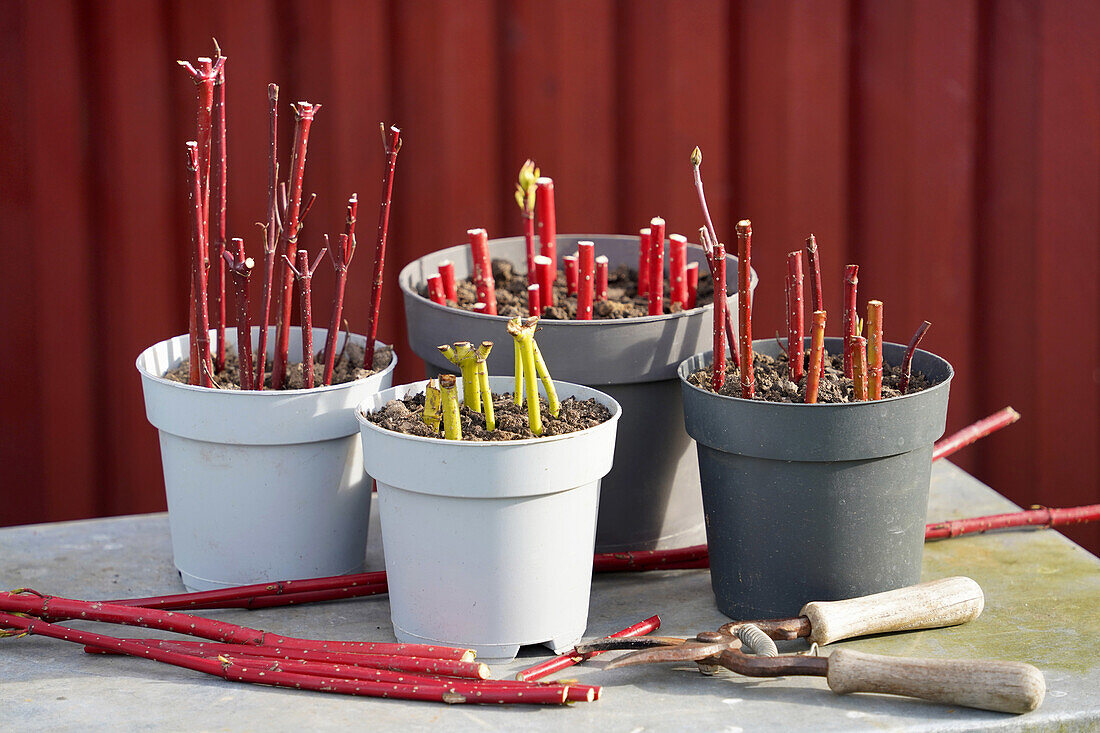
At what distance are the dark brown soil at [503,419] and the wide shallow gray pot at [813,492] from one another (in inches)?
4.8

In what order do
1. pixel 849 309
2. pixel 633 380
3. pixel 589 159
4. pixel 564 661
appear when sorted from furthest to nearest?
1. pixel 589 159
2. pixel 633 380
3. pixel 849 309
4. pixel 564 661

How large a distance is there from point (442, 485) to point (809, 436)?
0.38 m

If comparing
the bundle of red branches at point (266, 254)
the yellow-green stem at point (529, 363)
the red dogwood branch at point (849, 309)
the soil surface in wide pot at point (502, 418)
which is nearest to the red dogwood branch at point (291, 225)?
the bundle of red branches at point (266, 254)

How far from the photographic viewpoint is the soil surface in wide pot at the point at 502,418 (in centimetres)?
122

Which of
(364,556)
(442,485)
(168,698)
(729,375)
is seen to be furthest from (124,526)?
(729,375)

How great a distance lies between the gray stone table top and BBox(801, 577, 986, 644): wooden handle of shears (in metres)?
0.02

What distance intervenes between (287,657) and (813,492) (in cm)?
56

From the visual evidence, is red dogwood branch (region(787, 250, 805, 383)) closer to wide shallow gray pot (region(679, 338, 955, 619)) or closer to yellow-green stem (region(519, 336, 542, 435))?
wide shallow gray pot (region(679, 338, 955, 619))

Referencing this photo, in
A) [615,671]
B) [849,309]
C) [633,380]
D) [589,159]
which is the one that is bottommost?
[615,671]

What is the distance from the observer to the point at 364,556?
4.83ft

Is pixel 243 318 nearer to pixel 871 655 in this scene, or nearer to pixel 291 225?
pixel 291 225

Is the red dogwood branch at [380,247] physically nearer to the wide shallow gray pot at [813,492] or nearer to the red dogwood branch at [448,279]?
the red dogwood branch at [448,279]

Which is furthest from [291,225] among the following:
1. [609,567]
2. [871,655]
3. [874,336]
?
[871,655]

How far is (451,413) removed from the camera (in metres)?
1.20
